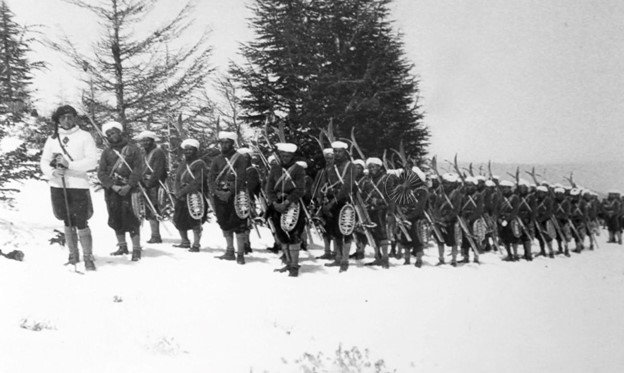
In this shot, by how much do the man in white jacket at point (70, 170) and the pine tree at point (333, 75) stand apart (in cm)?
880

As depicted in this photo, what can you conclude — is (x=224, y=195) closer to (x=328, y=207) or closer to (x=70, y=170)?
(x=328, y=207)

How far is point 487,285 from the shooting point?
912cm

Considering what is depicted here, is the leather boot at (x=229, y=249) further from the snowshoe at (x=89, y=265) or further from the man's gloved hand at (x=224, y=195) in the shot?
the snowshoe at (x=89, y=265)

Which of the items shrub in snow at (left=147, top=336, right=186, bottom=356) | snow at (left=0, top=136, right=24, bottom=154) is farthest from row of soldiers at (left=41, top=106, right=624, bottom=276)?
shrub in snow at (left=147, top=336, right=186, bottom=356)

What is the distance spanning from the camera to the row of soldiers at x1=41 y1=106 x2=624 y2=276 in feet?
23.7

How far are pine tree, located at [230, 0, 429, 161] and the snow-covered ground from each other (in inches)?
300

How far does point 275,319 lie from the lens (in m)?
6.14

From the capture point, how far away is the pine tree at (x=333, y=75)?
15883mm

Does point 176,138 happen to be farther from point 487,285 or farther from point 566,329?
point 566,329

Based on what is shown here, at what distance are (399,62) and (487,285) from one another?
11126mm

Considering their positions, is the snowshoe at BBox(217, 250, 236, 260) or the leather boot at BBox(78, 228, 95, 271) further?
the snowshoe at BBox(217, 250, 236, 260)

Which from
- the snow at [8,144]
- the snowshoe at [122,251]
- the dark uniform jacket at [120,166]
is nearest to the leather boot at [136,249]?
the snowshoe at [122,251]

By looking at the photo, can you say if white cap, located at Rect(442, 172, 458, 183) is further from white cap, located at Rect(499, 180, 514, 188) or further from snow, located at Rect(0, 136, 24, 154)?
snow, located at Rect(0, 136, 24, 154)

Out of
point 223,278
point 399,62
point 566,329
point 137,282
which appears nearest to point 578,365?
point 566,329
